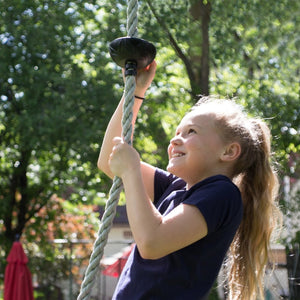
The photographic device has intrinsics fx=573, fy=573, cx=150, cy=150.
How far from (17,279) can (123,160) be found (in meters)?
Result: 6.14

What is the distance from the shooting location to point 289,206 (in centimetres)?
637

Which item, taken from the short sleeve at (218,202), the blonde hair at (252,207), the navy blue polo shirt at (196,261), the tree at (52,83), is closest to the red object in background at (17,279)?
the tree at (52,83)

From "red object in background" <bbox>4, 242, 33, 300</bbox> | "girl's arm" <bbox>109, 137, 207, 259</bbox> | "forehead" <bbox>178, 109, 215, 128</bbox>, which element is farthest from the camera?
"red object in background" <bbox>4, 242, 33, 300</bbox>

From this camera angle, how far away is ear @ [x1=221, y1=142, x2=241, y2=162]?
185 centimetres

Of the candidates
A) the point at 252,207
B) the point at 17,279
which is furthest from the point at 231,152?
the point at 17,279

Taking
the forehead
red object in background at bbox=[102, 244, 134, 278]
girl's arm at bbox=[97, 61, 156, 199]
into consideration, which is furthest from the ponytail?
red object in background at bbox=[102, 244, 134, 278]

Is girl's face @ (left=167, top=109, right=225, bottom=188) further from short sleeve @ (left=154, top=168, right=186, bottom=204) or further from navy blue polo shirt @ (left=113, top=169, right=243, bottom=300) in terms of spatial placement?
short sleeve @ (left=154, top=168, right=186, bottom=204)

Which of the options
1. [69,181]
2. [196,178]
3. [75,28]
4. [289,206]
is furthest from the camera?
[69,181]

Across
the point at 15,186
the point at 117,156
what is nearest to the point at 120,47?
the point at 117,156

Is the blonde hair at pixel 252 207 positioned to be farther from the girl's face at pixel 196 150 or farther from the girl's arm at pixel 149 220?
the girl's arm at pixel 149 220

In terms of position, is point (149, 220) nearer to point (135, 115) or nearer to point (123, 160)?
point (123, 160)

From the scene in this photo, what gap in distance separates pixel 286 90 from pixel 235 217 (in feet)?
17.8

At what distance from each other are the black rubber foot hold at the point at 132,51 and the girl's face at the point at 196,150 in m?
0.26

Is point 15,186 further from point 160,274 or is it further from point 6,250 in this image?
point 160,274
